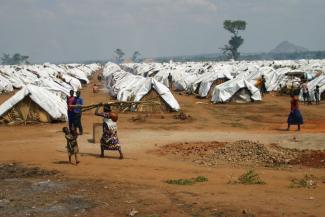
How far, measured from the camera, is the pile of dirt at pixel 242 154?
534 inches

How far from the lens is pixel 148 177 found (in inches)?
450

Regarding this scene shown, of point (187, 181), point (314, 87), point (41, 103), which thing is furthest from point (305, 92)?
point (187, 181)

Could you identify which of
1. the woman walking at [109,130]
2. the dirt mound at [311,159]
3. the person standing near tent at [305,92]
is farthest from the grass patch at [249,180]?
the person standing near tent at [305,92]

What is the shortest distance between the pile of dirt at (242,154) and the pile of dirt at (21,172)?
156 inches

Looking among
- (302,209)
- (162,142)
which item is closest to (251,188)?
(302,209)

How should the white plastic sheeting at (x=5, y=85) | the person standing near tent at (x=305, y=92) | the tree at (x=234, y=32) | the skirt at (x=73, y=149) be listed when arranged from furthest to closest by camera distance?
1. the tree at (x=234, y=32)
2. the white plastic sheeting at (x=5, y=85)
3. the person standing near tent at (x=305, y=92)
4. the skirt at (x=73, y=149)

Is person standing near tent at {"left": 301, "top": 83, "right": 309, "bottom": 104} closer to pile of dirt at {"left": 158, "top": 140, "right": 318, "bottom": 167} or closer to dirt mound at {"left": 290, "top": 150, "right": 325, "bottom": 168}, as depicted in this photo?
pile of dirt at {"left": 158, "top": 140, "right": 318, "bottom": 167}

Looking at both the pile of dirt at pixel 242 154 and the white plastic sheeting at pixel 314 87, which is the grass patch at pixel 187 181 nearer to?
the pile of dirt at pixel 242 154

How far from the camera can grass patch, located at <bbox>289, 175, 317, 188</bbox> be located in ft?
33.3

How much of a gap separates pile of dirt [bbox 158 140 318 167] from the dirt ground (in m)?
0.29

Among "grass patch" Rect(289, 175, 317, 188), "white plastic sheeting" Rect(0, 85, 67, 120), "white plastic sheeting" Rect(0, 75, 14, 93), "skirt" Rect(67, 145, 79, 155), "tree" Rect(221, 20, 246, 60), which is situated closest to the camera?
"grass patch" Rect(289, 175, 317, 188)

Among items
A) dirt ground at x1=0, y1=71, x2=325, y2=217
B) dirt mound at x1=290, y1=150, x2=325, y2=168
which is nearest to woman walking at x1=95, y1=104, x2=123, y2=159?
dirt ground at x1=0, y1=71, x2=325, y2=217

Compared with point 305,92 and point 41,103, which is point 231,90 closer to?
point 305,92

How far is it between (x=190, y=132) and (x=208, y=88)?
1718 cm
